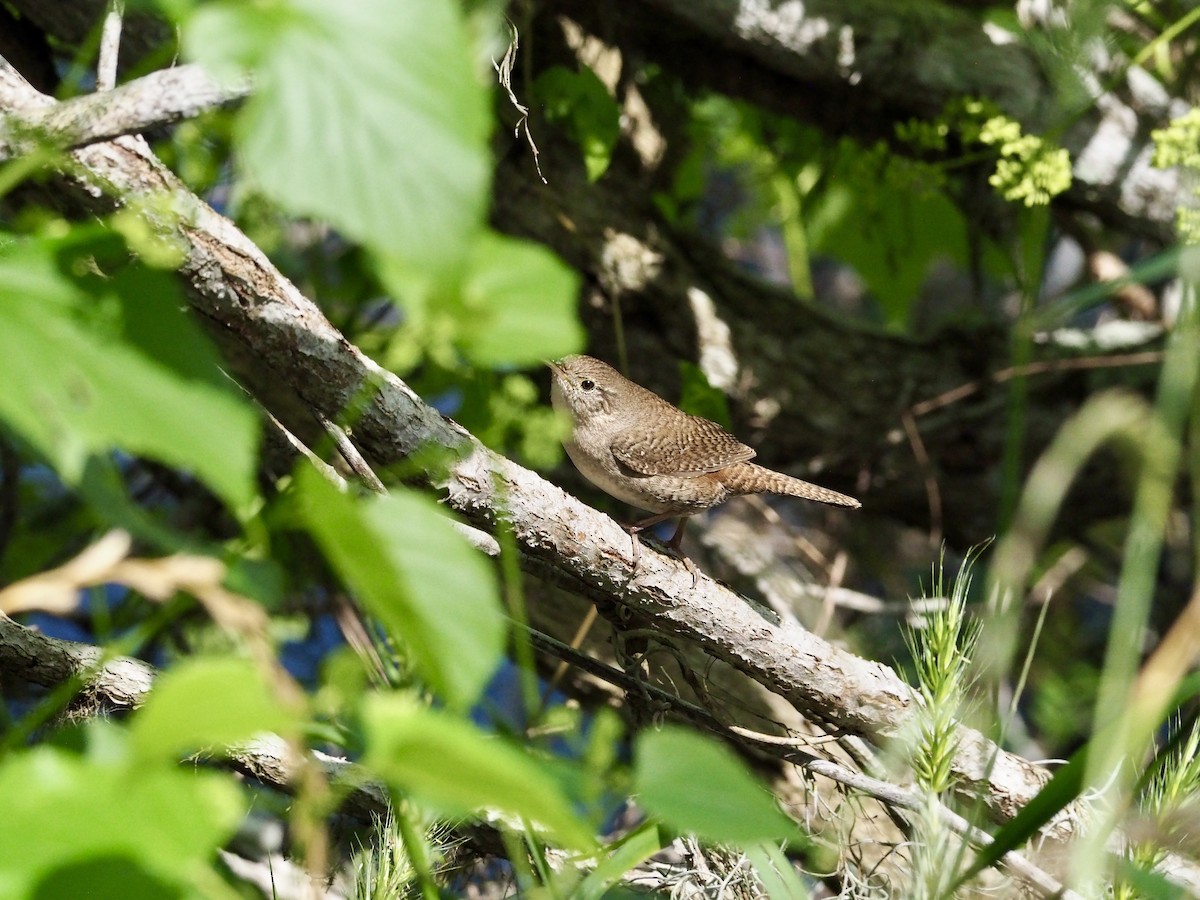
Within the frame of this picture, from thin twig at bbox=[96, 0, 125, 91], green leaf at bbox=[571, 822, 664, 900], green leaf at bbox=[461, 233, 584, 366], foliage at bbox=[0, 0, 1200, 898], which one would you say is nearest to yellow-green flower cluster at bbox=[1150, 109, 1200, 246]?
foliage at bbox=[0, 0, 1200, 898]

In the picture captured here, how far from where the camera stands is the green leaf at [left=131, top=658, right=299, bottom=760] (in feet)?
2.59

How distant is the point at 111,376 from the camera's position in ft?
3.01

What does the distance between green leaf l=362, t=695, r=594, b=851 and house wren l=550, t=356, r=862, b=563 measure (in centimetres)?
229

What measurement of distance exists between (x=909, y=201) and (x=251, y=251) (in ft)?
9.13

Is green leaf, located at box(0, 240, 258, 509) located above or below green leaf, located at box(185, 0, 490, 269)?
below

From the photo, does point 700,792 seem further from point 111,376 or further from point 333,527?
point 111,376

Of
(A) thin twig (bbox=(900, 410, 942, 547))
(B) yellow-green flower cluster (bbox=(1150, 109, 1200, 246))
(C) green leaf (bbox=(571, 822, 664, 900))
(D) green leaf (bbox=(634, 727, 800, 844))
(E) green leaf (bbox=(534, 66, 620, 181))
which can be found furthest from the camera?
(A) thin twig (bbox=(900, 410, 942, 547))

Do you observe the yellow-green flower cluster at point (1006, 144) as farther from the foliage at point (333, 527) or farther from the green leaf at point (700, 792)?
the green leaf at point (700, 792)

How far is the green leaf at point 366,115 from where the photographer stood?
83 cm

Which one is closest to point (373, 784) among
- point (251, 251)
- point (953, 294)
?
point (251, 251)

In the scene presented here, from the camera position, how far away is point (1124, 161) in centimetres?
358

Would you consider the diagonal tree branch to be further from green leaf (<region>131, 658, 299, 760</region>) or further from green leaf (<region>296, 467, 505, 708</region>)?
green leaf (<region>131, 658, 299, 760</region>)

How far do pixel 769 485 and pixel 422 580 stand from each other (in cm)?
252

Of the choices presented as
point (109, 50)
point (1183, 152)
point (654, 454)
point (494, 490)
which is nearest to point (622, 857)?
point (494, 490)
